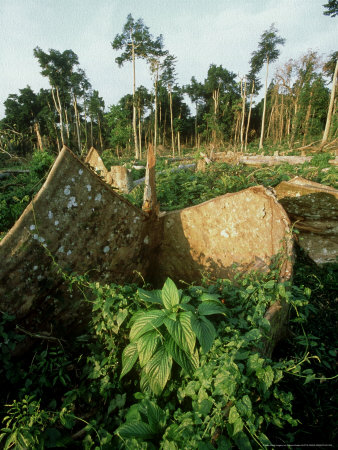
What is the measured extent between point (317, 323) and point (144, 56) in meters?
28.8

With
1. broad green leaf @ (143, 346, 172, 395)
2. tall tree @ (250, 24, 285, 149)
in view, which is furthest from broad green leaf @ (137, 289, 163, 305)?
tall tree @ (250, 24, 285, 149)

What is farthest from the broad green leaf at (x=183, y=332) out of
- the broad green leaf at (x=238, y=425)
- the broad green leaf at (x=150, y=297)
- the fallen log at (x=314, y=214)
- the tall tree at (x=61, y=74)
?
the tall tree at (x=61, y=74)

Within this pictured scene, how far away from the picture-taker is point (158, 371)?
3.92 feet

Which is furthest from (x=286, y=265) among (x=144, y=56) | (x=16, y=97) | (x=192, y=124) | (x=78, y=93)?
(x=16, y=97)

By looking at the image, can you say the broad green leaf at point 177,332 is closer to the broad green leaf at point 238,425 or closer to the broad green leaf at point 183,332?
the broad green leaf at point 183,332

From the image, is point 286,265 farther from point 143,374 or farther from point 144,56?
point 144,56

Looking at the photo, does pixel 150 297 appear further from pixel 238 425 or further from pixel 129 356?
pixel 238 425

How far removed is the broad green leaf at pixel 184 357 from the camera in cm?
120

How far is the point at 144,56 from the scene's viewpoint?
78.1 ft

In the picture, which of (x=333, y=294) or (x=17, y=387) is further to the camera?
(x=333, y=294)

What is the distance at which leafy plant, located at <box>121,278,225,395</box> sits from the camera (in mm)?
1191

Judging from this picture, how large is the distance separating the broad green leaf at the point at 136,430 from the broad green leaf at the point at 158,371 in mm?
160

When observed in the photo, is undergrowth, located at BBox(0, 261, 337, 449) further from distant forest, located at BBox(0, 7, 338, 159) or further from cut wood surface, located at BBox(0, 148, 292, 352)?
distant forest, located at BBox(0, 7, 338, 159)

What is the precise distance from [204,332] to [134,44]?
29.1 m
